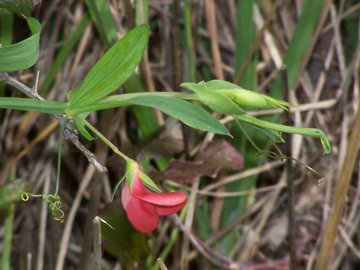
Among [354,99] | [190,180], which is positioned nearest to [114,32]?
[190,180]

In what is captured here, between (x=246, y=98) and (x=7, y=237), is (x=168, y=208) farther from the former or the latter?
(x=7, y=237)

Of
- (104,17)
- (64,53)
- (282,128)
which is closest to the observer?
(282,128)

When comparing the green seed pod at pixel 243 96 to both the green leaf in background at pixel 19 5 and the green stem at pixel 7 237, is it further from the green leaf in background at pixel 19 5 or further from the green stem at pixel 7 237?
the green stem at pixel 7 237

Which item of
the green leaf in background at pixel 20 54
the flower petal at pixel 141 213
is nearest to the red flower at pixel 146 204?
the flower petal at pixel 141 213

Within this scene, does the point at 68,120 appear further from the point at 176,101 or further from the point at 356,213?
the point at 356,213

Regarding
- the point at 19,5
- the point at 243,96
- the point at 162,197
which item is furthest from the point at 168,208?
the point at 19,5

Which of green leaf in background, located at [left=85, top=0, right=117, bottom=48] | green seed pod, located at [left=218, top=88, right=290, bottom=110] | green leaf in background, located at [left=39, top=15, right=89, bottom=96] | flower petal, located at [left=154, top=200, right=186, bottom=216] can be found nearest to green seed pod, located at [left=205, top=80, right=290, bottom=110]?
green seed pod, located at [left=218, top=88, right=290, bottom=110]

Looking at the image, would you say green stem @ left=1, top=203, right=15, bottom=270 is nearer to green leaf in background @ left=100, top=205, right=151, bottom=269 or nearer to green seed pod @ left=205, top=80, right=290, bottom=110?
green leaf in background @ left=100, top=205, right=151, bottom=269
